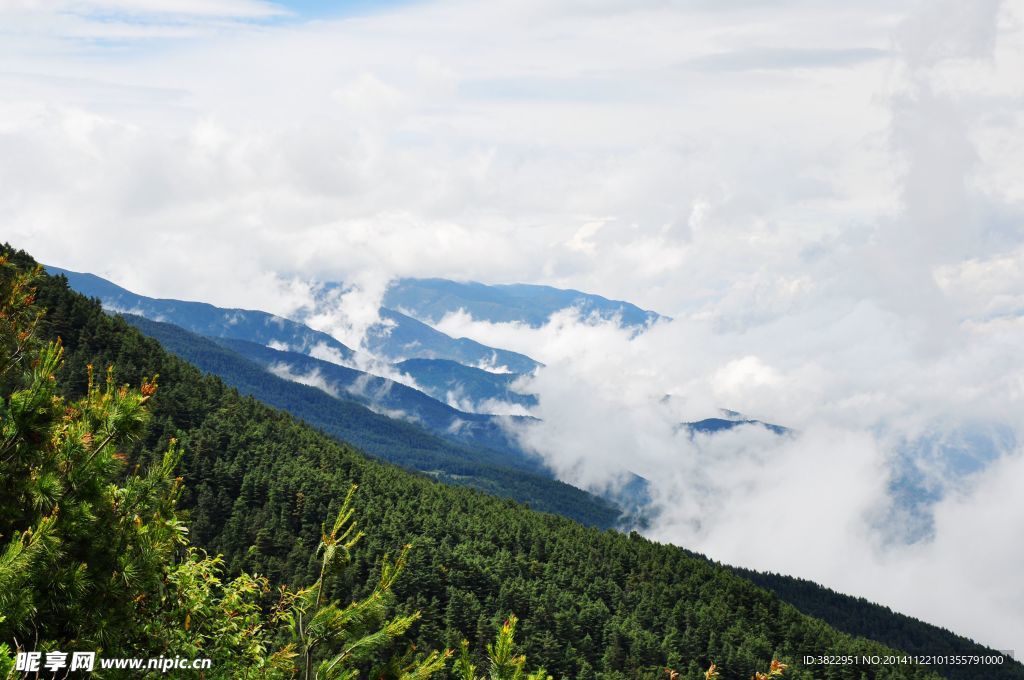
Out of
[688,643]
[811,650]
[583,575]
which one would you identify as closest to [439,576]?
[583,575]

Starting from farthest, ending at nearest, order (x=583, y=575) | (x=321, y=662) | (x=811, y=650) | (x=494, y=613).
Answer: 1. (x=583, y=575)
2. (x=811, y=650)
3. (x=494, y=613)
4. (x=321, y=662)

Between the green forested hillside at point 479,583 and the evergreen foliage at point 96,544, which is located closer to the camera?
the evergreen foliage at point 96,544

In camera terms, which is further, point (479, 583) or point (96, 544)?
point (479, 583)

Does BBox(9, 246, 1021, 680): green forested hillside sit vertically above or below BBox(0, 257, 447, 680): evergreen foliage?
below

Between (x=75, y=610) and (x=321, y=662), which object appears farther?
(x=321, y=662)

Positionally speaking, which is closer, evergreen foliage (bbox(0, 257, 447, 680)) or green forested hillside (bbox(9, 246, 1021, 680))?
evergreen foliage (bbox(0, 257, 447, 680))

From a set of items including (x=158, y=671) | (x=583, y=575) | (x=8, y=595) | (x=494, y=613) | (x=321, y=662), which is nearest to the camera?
(x=8, y=595)

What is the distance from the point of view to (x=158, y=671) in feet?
59.3

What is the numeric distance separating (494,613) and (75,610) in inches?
6146

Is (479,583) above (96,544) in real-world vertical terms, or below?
below

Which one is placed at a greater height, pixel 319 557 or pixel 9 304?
pixel 9 304

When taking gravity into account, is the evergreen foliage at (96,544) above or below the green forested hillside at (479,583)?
above

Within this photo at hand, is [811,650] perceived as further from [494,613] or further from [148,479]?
[148,479]

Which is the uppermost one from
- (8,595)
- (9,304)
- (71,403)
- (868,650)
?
(9,304)
